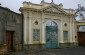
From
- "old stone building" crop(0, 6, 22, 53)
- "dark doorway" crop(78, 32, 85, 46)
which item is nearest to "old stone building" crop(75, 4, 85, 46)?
"dark doorway" crop(78, 32, 85, 46)

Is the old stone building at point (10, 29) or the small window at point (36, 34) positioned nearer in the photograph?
the old stone building at point (10, 29)

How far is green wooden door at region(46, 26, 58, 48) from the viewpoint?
2380 cm

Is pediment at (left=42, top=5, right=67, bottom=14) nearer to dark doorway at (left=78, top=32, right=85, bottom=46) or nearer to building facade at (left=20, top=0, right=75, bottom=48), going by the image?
building facade at (left=20, top=0, right=75, bottom=48)

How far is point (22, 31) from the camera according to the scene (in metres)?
21.8

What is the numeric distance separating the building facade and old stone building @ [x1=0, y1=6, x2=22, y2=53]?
3.67 feet

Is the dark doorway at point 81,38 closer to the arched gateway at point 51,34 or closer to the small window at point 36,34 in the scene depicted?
the arched gateway at point 51,34

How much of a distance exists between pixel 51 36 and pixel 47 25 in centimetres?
158

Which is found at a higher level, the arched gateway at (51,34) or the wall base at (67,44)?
the arched gateway at (51,34)

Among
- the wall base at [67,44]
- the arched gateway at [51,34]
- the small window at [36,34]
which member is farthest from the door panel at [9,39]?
the wall base at [67,44]

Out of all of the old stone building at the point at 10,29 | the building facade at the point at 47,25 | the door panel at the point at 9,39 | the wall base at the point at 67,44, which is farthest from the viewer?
Answer: the wall base at the point at 67,44

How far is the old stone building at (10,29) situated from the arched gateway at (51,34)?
13.7 feet

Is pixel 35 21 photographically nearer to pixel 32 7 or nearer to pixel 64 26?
pixel 32 7

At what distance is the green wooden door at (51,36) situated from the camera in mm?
23797

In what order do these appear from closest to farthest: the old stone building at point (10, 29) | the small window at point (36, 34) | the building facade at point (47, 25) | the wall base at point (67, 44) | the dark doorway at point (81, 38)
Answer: the old stone building at point (10, 29) < the building facade at point (47, 25) < the small window at point (36, 34) < the wall base at point (67, 44) < the dark doorway at point (81, 38)
